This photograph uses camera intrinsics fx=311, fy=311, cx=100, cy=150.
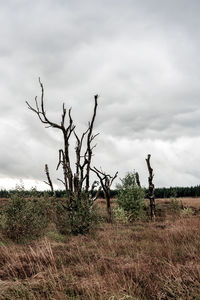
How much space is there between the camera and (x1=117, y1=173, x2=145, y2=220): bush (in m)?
20.4

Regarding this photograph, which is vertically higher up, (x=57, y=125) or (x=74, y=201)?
(x=57, y=125)

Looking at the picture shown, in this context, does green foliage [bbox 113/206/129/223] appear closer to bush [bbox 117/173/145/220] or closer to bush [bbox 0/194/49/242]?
bush [bbox 117/173/145/220]

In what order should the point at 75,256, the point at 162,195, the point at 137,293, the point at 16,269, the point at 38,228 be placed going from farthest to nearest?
the point at 162,195, the point at 38,228, the point at 75,256, the point at 16,269, the point at 137,293

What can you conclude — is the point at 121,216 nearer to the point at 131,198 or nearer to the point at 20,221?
the point at 131,198

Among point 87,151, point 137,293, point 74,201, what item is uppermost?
point 87,151

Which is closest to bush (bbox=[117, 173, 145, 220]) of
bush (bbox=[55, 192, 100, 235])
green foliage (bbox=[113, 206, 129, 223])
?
green foliage (bbox=[113, 206, 129, 223])

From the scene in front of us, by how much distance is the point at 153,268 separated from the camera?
5469 mm

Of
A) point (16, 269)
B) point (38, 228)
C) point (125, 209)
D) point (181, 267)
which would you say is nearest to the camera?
point (181, 267)

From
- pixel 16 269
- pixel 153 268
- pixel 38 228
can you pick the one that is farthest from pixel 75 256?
pixel 38 228

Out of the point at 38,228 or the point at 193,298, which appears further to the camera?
the point at 38,228

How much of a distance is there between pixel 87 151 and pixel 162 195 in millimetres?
57330

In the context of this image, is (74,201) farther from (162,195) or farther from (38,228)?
(162,195)

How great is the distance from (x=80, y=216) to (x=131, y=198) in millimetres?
8884

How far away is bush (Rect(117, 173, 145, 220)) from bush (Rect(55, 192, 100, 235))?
7793 millimetres
